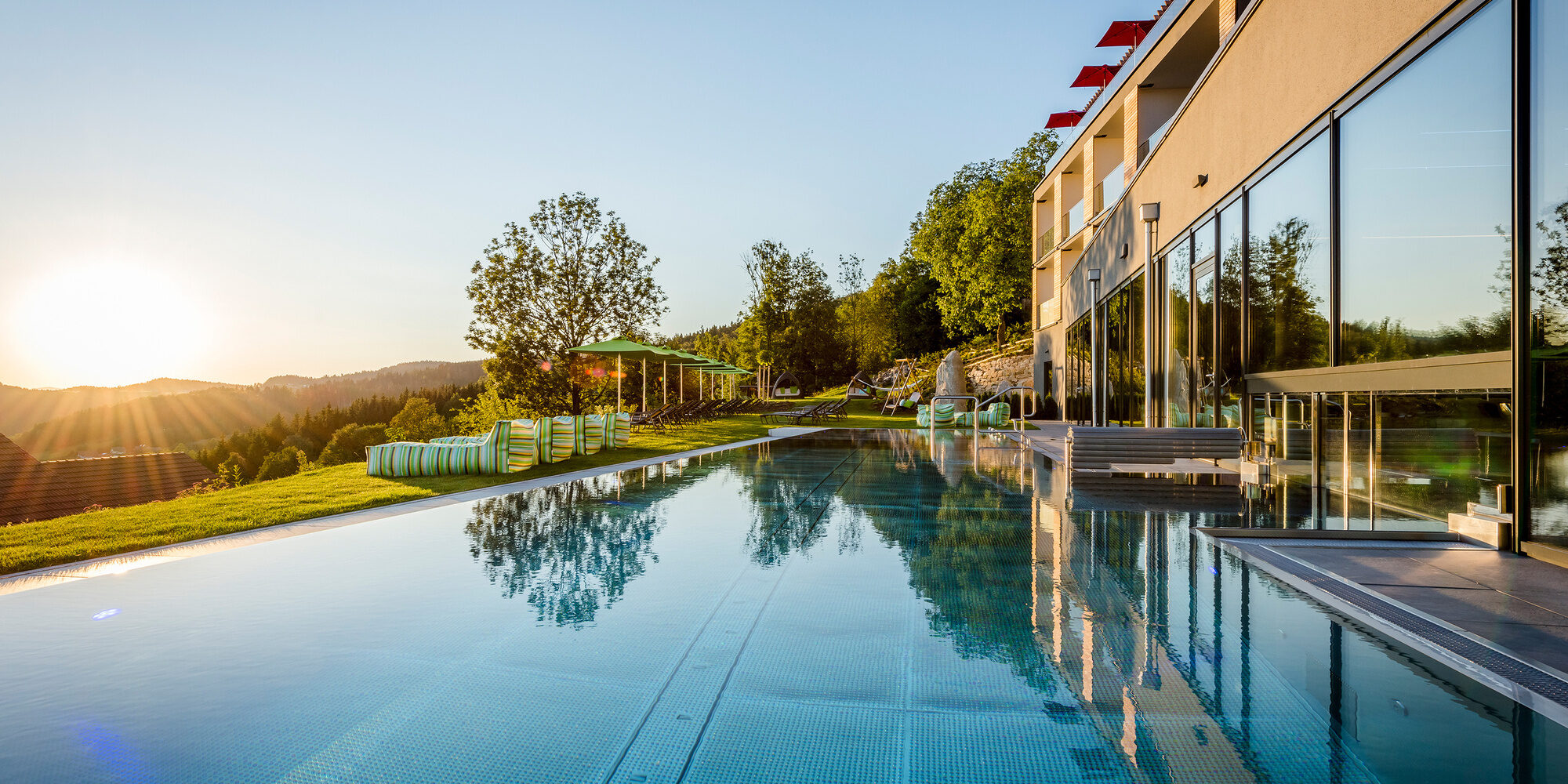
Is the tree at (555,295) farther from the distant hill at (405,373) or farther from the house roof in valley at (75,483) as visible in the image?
the distant hill at (405,373)

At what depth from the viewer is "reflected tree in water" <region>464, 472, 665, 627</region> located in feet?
12.3

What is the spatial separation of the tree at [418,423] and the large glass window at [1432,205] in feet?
125

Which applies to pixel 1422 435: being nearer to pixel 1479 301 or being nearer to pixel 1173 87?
pixel 1479 301

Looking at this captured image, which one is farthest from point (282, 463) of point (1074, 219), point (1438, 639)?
point (1438, 639)

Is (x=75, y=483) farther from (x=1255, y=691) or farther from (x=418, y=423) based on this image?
(x=418, y=423)

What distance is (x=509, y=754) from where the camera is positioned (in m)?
2.07

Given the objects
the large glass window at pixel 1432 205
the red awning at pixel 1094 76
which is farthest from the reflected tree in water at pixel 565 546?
Answer: the red awning at pixel 1094 76

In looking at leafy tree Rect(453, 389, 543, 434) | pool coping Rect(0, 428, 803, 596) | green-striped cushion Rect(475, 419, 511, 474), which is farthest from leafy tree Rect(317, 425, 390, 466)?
pool coping Rect(0, 428, 803, 596)

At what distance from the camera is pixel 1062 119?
29047 mm

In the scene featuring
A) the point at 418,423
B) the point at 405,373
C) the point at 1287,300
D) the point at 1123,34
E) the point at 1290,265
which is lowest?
the point at 418,423

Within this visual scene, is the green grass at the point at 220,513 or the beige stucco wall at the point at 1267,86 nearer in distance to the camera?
the green grass at the point at 220,513

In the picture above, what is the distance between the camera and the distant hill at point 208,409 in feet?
136

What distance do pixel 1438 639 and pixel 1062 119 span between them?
2966cm

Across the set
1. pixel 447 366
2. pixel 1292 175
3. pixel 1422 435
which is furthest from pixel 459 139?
pixel 447 366
